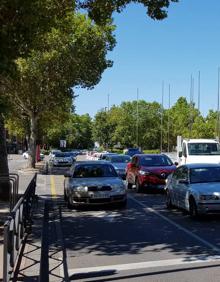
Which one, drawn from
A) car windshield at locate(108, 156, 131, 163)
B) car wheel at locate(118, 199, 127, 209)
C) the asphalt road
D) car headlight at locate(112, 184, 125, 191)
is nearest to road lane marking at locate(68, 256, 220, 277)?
the asphalt road

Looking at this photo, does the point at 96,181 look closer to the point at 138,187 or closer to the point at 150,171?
the point at 150,171

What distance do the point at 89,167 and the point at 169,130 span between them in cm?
9181

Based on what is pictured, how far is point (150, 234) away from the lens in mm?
11945

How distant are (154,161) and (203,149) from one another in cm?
398

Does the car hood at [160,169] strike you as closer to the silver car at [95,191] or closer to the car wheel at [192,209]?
the silver car at [95,191]

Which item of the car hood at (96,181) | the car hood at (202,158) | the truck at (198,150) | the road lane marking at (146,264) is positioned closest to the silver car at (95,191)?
the car hood at (96,181)

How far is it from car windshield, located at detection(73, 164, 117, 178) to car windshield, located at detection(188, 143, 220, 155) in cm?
908

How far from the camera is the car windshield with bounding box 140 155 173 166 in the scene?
23.6m

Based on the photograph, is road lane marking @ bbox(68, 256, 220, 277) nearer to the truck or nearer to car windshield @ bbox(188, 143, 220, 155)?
the truck

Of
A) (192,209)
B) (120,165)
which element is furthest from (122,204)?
(120,165)

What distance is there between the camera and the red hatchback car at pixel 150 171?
883 inches

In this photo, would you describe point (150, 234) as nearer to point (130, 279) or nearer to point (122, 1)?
point (130, 279)

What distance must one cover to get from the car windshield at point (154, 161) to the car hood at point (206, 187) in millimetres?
8908

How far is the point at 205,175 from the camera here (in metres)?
15.2
